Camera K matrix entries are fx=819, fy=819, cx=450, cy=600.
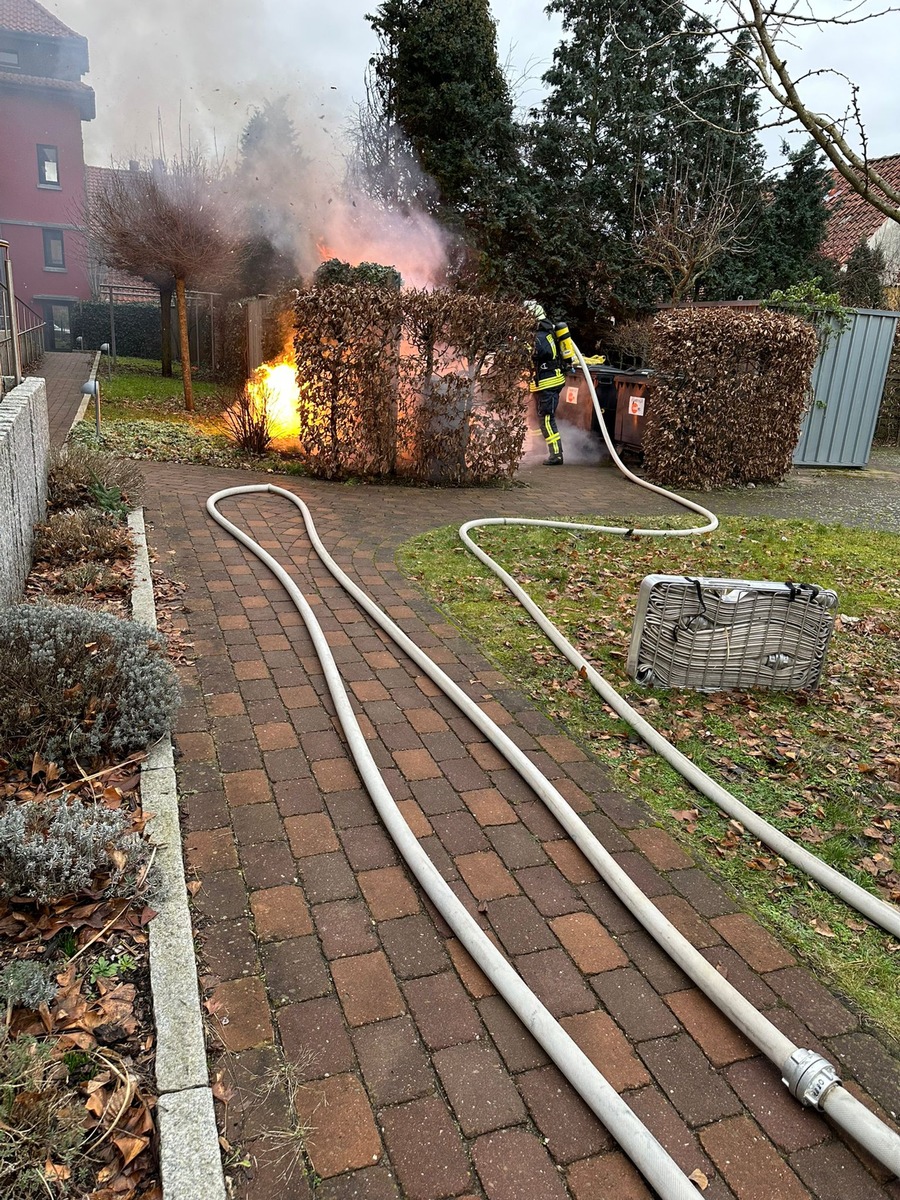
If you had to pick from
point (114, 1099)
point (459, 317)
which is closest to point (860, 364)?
point (459, 317)

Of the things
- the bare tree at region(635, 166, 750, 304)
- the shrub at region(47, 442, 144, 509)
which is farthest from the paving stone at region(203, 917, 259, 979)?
the bare tree at region(635, 166, 750, 304)

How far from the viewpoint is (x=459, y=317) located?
8805 millimetres

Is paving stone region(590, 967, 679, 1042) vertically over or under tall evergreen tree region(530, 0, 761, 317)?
under

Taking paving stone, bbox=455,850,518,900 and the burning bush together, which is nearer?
paving stone, bbox=455,850,518,900

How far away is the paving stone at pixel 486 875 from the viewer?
2.86 meters

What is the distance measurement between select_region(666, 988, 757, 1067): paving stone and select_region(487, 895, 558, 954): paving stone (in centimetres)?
42

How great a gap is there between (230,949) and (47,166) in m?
33.9

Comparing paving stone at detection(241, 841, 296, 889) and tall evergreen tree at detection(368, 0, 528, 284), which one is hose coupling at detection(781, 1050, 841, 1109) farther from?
tall evergreen tree at detection(368, 0, 528, 284)

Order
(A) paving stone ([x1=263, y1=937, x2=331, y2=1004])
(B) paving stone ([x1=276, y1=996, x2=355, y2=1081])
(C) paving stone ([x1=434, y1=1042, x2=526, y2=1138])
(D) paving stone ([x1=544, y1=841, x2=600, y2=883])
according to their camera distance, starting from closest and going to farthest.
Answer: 1. (C) paving stone ([x1=434, y1=1042, x2=526, y2=1138])
2. (B) paving stone ([x1=276, y1=996, x2=355, y2=1081])
3. (A) paving stone ([x1=263, y1=937, x2=331, y2=1004])
4. (D) paving stone ([x1=544, y1=841, x2=600, y2=883])

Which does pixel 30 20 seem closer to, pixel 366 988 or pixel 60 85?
pixel 60 85

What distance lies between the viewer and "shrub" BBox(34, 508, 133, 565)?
5.55m

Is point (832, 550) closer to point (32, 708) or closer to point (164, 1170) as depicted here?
point (32, 708)

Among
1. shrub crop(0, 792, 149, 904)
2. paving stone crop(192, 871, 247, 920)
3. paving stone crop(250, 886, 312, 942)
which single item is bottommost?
paving stone crop(250, 886, 312, 942)

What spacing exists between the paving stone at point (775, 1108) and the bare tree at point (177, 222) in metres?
13.6
